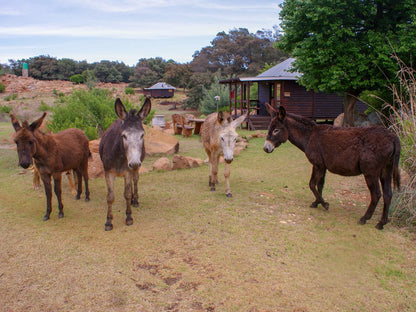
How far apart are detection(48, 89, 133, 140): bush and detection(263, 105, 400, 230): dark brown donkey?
23.3ft

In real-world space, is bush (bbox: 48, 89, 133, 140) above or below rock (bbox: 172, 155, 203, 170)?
above

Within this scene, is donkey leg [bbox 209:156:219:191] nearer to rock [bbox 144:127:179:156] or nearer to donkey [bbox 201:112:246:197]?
donkey [bbox 201:112:246:197]

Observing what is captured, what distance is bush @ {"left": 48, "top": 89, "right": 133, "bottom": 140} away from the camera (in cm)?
1095

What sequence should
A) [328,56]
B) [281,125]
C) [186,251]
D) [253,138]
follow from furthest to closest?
[253,138] → [328,56] → [281,125] → [186,251]

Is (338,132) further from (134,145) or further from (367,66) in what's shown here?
(367,66)

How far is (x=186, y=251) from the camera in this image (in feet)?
15.1

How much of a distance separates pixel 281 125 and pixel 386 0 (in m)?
8.70

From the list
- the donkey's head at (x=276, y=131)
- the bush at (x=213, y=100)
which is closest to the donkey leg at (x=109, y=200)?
the donkey's head at (x=276, y=131)

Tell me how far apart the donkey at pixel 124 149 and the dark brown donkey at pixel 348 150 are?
2709mm

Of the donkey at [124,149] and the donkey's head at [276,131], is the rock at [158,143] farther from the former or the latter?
the donkey's head at [276,131]

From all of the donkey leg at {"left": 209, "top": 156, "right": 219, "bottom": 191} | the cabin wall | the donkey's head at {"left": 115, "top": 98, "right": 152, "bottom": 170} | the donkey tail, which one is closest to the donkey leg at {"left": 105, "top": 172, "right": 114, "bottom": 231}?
the donkey's head at {"left": 115, "top": 98, "right": 152, "bottom": 170}

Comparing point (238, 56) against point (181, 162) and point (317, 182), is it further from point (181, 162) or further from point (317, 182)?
point (317, 182)

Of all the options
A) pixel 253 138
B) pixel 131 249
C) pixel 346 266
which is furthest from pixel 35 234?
pixel 253 138

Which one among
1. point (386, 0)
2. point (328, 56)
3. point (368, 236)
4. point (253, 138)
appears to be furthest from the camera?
point (253, 138)
